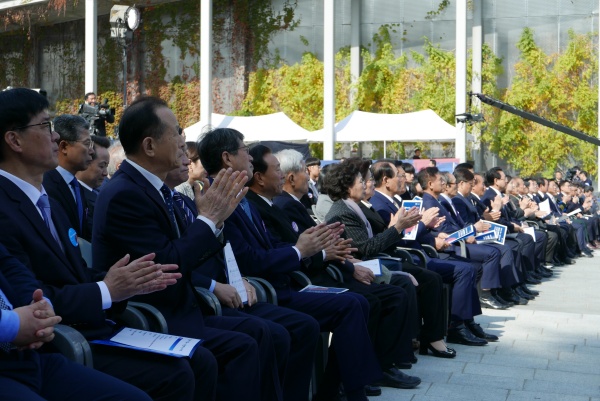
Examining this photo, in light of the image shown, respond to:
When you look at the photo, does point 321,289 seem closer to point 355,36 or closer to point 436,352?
point 436,352

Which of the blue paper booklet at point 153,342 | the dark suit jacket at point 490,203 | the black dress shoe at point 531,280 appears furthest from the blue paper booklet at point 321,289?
the black dress shoe at point 531,280

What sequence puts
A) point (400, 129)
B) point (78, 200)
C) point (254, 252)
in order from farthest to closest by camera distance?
point (400, 129)
point (78, 200)
point (254, 252)

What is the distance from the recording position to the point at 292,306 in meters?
4.64

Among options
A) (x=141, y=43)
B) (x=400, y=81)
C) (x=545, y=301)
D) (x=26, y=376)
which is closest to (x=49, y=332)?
(x=26, y=376)

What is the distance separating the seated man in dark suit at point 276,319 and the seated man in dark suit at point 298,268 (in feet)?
0.83

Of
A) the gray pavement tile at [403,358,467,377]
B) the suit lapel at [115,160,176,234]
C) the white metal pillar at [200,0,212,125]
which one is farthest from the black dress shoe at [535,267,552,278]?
the white metal pillar at [200,0,212,125]

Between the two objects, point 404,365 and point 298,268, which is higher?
point 298,268

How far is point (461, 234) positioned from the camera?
7.40 metres

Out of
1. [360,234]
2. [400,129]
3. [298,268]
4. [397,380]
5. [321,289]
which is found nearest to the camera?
[298,268]

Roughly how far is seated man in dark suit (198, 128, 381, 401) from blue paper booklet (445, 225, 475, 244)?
9.54 feet

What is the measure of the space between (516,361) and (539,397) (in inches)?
39.2

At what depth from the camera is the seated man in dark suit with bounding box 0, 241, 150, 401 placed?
250 cm

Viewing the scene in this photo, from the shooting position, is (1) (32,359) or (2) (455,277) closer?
(1) (32,359)

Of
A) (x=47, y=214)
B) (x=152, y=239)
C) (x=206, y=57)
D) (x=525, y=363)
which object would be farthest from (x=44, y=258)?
(x=206, y=57)
